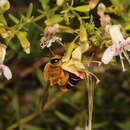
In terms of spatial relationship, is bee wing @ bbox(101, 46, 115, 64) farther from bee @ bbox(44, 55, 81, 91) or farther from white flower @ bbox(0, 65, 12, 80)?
white flower @ bbox(0, 65, 12, 80)

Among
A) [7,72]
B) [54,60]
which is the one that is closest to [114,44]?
[54,60]

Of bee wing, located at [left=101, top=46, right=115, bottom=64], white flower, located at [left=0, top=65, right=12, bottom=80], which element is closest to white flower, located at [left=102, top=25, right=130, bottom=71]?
bee wing, located at [left=101, top=46, right=115, bottom=64]

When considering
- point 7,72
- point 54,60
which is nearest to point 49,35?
point 54,60

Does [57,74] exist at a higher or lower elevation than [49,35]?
lower

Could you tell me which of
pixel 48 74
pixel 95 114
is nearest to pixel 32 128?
pixel 95 114

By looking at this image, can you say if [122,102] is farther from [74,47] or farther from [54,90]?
[74,47]

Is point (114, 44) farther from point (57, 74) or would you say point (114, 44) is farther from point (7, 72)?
point (7, 72)
